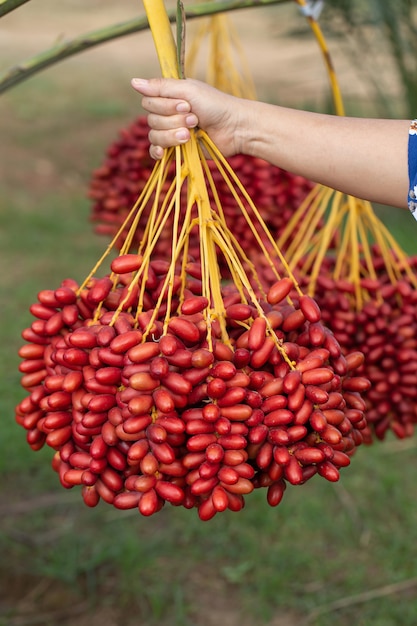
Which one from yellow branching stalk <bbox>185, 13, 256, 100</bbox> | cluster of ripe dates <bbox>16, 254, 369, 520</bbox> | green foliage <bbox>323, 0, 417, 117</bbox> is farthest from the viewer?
green foliage <bbox>323, 0, 417, 117</bbox>

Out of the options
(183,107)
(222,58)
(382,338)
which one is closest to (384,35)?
(222,58)

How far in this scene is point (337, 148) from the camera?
1505mm

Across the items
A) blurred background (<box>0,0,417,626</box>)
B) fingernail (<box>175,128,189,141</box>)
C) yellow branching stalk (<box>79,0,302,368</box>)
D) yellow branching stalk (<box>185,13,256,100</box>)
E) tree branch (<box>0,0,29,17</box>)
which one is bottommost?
blurred background (<box>0,0,417,626</box>)

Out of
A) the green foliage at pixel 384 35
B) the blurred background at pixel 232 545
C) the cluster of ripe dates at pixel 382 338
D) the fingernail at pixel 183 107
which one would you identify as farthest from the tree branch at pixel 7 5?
the green foliage at pixel 384 35

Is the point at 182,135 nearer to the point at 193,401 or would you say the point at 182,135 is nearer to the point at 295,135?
the point at 295,135

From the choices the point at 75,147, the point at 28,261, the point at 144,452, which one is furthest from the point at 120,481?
the point at 75,147

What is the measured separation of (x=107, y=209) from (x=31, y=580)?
4.76ft

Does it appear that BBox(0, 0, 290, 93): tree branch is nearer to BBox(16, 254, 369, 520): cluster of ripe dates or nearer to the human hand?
the human hand

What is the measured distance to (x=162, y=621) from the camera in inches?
109

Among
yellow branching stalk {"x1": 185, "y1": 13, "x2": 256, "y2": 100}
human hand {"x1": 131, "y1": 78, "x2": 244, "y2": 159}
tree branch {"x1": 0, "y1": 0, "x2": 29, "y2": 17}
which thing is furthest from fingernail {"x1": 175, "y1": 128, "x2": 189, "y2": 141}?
yellow branching stalk {"x1": 185, "y1": 13, "x2": 256, "y2": 100}

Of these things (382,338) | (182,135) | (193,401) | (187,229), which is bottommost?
(193,401)

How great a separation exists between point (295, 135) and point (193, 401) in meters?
0.58

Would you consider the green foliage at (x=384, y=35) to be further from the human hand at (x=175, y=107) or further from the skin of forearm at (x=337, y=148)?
the human hand at (x=175, y=107)

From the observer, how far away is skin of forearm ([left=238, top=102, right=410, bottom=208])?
4.85 feet
